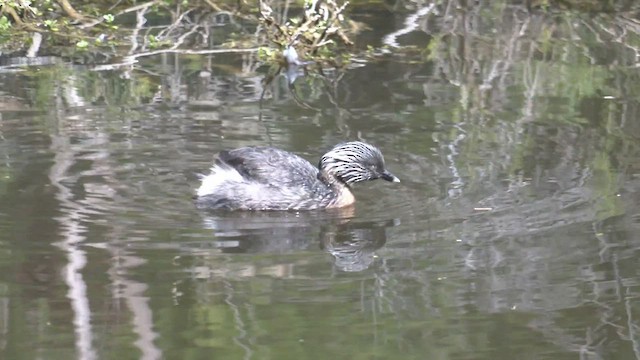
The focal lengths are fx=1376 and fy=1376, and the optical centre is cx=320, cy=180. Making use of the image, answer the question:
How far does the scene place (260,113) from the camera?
38.8 feet

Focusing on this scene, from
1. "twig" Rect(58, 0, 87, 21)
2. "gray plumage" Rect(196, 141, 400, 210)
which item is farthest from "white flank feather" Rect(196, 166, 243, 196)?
"twig" Rect(58, 0, 87, 21)

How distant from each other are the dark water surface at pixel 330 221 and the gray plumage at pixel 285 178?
0.14 metres

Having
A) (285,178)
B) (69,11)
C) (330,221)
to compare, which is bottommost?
(330,221)

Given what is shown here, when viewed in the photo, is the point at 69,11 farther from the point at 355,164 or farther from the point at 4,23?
the point at 355,164

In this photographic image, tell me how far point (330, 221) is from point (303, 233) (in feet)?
1.31

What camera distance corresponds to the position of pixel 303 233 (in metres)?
9.02

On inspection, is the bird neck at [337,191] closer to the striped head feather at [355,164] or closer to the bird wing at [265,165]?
the striped head feather at [355,164]

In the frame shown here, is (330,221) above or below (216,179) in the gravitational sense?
below

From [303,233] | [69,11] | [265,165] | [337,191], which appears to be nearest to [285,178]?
[265,165]

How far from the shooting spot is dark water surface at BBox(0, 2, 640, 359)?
6996mm

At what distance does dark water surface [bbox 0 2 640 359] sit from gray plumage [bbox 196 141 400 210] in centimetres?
14

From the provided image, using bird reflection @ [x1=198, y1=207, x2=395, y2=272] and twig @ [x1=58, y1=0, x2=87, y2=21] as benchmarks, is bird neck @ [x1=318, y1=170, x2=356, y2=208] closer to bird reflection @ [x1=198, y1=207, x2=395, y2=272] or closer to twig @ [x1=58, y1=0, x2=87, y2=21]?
bird reflection @ [x1=198, y1=207, x2=395, y2=272]

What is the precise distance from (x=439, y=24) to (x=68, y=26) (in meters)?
4.69

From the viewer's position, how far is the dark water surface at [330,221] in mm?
6996
